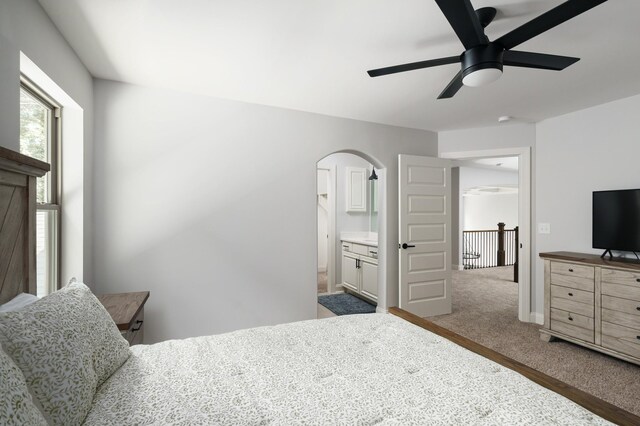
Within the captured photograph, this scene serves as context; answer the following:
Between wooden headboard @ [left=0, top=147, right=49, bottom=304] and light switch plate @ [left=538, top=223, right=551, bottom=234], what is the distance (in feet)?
15.1

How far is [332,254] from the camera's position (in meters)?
5.17

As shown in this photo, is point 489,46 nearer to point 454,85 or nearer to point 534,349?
point 454,85

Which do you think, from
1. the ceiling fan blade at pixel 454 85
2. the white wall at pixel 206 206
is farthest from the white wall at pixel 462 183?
the ceiling fan blade at pixel 454 85

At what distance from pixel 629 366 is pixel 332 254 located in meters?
3.62

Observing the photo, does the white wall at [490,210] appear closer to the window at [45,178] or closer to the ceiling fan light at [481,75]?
the ceiling fan light at [481,75]

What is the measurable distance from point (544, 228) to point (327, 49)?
3.35 m

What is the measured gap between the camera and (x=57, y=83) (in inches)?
72.9

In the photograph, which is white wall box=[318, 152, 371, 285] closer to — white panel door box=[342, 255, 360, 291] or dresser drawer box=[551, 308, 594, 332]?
white panel door box=[342, 255, 360, 291]

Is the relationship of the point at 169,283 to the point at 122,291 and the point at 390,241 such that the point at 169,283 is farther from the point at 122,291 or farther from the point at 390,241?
the point at 390,241

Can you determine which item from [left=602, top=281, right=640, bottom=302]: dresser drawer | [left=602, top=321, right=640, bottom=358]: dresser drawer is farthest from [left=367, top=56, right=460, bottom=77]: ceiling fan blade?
[left=602, top=321, right=640, bottom=358]: dresser drawer

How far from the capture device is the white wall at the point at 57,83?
4.43 feet

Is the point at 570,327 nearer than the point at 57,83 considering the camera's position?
No

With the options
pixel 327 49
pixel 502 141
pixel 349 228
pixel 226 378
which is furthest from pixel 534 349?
pixel 327 49

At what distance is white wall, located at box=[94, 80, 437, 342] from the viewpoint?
102 inches
